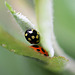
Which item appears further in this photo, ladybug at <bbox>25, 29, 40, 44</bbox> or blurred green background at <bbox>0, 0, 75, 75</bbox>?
blurred green background at <bbox>0, 0, 75, 75</bbox>

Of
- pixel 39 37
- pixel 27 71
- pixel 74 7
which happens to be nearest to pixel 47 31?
pixel 39 37

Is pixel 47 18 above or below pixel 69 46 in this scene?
below

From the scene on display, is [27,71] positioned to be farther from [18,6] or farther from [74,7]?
[74,7]

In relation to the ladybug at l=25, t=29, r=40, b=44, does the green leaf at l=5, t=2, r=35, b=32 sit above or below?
below

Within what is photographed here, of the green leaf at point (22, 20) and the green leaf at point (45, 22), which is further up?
the green leaf at point (45, 22)

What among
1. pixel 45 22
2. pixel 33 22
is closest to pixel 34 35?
pixel 45 22

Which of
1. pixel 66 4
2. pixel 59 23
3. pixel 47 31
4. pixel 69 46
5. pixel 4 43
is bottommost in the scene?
pixel 4 43

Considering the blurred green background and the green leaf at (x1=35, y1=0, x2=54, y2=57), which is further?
the blurred green background

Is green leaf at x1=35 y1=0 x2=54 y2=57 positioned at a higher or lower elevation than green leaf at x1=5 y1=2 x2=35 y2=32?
higher
